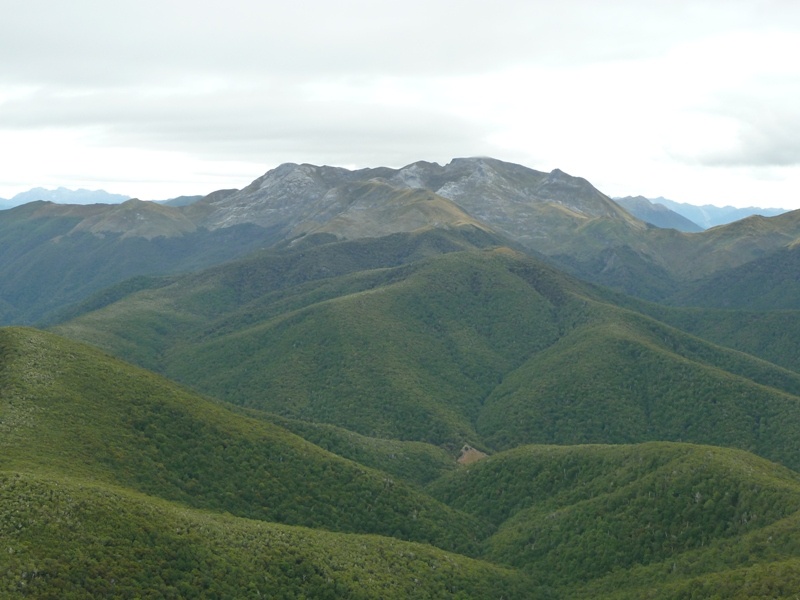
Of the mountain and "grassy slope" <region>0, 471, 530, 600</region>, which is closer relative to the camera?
"grassy slope" <region>0, 471, 530, 600</region>

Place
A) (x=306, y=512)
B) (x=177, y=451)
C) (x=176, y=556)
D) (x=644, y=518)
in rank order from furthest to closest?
1. (x=306, y=512)
2. (x=177, y=451)
3. (x=644, y=518)
4. (x=176, y=556)

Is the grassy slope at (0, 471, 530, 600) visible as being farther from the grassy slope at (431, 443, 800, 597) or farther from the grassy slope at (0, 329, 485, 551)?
the grassy slope at (431, 443, 800, 597)

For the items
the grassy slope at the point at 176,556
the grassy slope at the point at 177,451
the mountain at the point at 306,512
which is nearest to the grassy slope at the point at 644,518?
the mountain at the point at 306,512

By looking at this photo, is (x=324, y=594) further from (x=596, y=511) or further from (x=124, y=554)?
(x=596, y=511)

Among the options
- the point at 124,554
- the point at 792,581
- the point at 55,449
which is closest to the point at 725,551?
the point at 792,581

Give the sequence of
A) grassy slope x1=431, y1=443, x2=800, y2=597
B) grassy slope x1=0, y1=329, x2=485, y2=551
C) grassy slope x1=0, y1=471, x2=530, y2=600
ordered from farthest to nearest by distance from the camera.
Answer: grassy slope x1=0, y1=329, x2=485, y2=551
grassy slope x1=431, y1=443, x2=800, y2=597
grassy slope x1=0, y1=471, x2=530, y2=600

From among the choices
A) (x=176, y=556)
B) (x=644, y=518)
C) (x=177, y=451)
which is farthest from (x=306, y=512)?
(x=644, y=518)

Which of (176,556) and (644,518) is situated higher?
(176,556)

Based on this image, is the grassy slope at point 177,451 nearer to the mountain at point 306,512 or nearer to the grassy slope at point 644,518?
the mountain at point 306,512

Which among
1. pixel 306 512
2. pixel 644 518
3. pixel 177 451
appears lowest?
pixel 306 512

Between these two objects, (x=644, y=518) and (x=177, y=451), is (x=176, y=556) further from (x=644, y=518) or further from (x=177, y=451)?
(x=644, y=518)

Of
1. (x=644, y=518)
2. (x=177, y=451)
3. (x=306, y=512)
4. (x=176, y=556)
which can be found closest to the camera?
(x=176, y=556)

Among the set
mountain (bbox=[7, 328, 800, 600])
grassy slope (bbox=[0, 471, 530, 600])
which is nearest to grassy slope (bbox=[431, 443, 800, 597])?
mountain (bbox=[7, 328, 800, 600])
